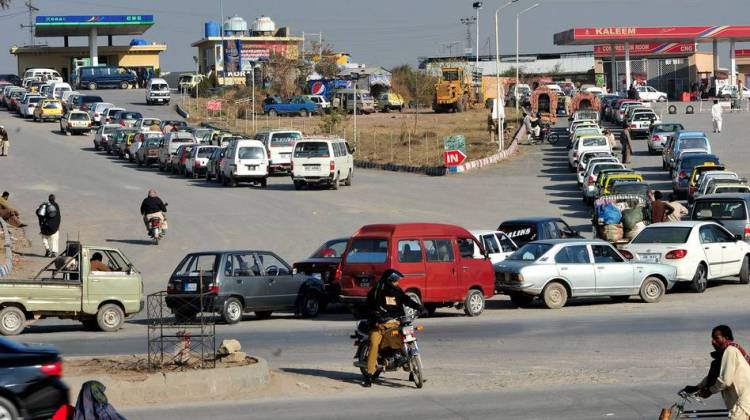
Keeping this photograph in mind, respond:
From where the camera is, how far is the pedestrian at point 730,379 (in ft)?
35.3

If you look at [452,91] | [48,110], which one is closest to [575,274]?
[48,110]

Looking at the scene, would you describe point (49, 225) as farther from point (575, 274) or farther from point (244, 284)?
point (575, 274)

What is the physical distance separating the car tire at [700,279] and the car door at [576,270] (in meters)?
3.01

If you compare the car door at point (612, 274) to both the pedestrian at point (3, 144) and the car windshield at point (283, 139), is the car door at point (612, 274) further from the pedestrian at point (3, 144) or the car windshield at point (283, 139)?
the pedestrian at point (3, 144)

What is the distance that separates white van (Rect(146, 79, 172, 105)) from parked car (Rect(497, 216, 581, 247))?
72287 millimetres

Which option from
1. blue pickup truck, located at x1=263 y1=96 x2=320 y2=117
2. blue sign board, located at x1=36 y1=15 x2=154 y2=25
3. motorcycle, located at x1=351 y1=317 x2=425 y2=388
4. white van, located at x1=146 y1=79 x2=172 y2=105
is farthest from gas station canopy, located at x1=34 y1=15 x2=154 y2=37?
motorcycle, located at x1=351 y1=317 x2=425 y2=388

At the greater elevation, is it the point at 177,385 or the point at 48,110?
the point at 48,110

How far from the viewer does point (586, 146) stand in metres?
51.8

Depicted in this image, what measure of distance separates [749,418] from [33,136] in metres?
67.8

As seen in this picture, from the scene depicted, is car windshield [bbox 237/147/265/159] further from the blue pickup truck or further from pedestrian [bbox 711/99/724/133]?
the blue pickup truck

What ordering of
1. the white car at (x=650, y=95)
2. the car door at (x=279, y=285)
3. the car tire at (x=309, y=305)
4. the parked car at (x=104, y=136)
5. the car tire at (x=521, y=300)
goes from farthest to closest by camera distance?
the white car at (x=650, y=95) < the parked car at (x=104, y=136) < the car tire at (x=521, y=300) < the car tire at (x=309, y=305) < the car door at (x=279, y=285)

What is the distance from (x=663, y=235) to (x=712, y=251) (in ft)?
3.46

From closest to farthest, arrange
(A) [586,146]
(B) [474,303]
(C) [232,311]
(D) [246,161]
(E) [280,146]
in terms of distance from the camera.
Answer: (C) [232,311] < (B) [474,303] < (D) [246,161] < (A) [586,146] < (E) [280,146]

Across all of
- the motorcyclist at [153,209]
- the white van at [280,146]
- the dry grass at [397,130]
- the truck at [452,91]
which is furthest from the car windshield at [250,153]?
the truck at [452,91]
